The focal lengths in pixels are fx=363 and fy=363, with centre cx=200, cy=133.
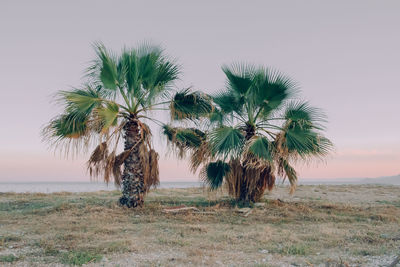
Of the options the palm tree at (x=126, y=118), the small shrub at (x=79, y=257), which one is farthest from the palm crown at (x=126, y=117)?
the small shrub at (x=79, y=257)

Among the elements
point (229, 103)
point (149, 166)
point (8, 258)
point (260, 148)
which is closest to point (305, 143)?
point (260, 148)

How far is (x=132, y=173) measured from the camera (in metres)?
11.1

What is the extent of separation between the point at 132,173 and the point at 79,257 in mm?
5679

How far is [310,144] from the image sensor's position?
10.8 meters

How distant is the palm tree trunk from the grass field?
40 cm

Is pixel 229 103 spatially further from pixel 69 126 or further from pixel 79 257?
pixel 79 257

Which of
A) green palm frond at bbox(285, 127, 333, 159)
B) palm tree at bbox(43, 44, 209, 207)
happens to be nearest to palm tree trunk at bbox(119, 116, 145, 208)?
palm tree at bbox(43, 44, 209, 207)

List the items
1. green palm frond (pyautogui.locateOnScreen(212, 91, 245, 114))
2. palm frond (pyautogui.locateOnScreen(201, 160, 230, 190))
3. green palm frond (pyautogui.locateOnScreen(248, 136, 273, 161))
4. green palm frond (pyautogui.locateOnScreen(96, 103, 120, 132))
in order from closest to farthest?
green palm frond (pyautogui.locateOnScreen(96, 103, 120, 132)), green palm frond (pyautogui.locateOnScreen(248, 136, 273, 161)), palm frond (pyautogui.locateOnScreen(201, 160, 230, 190)), green palm frond (pyautogui.locateOnScreen(212, 91, 245, 114))

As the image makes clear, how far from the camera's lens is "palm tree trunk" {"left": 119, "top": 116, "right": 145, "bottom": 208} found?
1107 cm

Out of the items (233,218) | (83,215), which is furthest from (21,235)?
A: (233,218)

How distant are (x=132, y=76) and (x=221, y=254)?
6771 mm

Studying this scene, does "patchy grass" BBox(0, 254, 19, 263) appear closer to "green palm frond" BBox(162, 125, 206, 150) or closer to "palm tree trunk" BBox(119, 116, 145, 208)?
"palm tree trunk" BBox(119, 116, 145, 208)

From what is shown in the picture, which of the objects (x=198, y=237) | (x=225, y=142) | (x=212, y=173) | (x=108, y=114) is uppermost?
(x=108, y=114)

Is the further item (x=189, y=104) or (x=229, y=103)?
(x=229, y=103)
